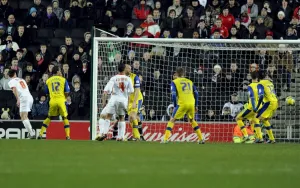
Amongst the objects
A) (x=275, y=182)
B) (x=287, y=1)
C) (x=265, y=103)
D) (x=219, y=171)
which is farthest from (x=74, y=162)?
(x=287, y=1)

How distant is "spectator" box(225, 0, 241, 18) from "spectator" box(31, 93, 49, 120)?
6101mm

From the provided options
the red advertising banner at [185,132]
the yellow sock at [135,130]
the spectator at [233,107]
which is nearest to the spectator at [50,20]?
the red advertising banner at [185,132]

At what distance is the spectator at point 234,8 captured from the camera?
27.2m

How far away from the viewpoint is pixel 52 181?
32.3ft

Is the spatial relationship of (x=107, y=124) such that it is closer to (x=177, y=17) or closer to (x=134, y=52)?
(x=134, y=52)

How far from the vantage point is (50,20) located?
27.2 m

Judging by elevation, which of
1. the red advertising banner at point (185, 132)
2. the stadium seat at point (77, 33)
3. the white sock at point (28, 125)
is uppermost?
the stadium seat at point (77, 33)

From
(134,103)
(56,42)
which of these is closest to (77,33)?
(56,42)

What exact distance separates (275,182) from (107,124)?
11569 mm

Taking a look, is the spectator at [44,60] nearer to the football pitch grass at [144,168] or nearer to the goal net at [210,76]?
the goal net at [210,76]

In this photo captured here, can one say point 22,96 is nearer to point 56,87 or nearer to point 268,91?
point 56,87

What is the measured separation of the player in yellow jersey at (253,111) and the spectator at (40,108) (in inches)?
220

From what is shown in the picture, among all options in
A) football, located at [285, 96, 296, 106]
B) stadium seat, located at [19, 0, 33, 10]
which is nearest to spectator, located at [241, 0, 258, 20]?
football, located at [285, 96, 296, 106]

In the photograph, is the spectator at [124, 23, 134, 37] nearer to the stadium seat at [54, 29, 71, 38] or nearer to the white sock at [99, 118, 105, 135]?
the stadium seat at [54, 29, 71, 38]
